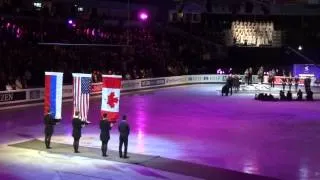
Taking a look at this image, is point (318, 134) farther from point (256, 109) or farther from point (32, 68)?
point (32, 68)

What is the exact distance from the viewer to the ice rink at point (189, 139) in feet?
65.7

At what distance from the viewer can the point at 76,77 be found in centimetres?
2477

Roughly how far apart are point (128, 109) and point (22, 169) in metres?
18.6

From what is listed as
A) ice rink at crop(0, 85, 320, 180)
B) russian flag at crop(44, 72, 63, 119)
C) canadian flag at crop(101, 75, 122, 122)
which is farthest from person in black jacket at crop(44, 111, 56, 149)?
canadian flag at crop(101, 75, 122, 122)

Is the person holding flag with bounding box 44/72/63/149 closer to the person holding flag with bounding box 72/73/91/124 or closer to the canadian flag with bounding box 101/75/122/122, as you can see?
the person holding flag with bounding box 72/73/91/124

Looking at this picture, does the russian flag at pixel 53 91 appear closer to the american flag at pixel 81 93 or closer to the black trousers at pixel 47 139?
the american flag at pixel 81 93

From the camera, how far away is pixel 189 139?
26859mm

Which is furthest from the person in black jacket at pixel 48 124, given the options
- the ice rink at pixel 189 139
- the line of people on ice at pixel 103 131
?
the ice rink at pixel 189 139

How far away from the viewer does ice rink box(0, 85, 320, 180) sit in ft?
65.7

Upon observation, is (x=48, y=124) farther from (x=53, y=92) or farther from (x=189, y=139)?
(x=189, y=139)

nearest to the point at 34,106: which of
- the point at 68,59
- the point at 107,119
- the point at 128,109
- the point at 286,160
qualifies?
the point at 128,109

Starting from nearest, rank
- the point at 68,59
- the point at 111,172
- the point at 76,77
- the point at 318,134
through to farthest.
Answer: the point at 111,172
the point at 76,77
the point at 318,134
the point at 68,59

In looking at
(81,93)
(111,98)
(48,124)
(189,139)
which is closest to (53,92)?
(81,93)

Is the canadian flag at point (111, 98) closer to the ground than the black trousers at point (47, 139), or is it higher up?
higher up
